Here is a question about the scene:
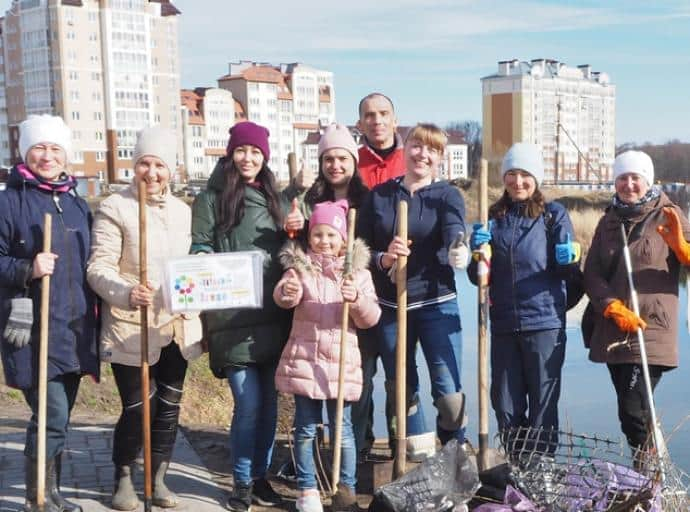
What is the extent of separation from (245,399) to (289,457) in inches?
41.1

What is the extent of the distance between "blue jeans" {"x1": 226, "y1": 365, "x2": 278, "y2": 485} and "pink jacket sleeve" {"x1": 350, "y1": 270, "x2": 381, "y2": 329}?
513 millimetres

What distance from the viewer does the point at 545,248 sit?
13.3 feet

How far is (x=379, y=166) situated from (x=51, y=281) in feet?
6.48

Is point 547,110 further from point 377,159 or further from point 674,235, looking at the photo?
point 674,235

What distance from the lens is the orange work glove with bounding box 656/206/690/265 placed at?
3.86 metres

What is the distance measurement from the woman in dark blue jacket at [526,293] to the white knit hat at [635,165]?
36 centimetres

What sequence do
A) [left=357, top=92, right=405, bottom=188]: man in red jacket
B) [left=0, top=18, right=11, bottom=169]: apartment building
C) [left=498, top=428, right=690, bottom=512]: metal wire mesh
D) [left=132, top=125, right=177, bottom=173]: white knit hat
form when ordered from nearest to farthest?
1. [left=498, top=428, right=690, bottom=512]: metal wire mesh
2. [left=132, top=125, right=177, bottom=173]: white knit hat
3. [left=357, top=92, right=405, bottom=188]: man in red jacket
4. [left=0, top=18, right=11, bottom=169]: apartment building

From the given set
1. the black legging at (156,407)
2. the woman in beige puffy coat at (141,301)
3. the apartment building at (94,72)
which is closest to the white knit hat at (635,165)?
the woman in beige puffy coat at (141,301)

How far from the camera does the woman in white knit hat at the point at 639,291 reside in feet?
13.0

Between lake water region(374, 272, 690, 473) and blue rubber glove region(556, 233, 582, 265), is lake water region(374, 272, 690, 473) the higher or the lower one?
the lower one

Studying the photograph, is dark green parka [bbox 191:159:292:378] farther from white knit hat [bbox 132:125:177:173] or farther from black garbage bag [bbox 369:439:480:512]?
black garbage bag [bbox 369:439:480:512]

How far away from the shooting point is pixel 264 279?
4.04 meters

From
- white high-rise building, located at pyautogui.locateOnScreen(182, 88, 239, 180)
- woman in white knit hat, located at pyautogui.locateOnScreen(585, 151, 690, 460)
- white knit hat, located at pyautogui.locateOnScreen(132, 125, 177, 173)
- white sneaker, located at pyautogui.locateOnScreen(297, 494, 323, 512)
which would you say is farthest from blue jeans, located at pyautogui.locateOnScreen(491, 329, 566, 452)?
white high-rise building, located at pyautogui.locateOnScreen(182, 88, 239, 180)

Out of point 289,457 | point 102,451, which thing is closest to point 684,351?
point 289,457
